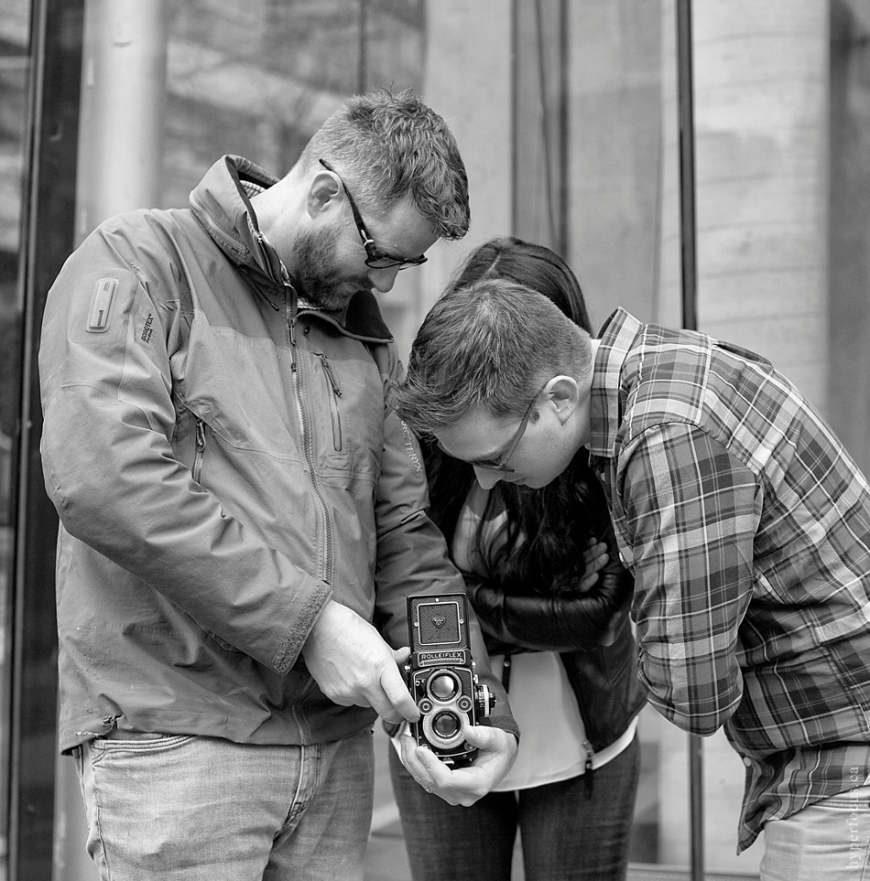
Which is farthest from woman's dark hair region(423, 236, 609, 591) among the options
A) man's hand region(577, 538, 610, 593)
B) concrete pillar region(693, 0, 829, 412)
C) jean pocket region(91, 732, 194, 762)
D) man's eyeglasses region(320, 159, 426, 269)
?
concrete pillar region(693, 0, 829, 412)

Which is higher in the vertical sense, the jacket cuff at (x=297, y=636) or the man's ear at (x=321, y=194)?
the man's ear at (x=321, y=194)

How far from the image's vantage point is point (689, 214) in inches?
160

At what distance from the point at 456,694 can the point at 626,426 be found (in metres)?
0.49

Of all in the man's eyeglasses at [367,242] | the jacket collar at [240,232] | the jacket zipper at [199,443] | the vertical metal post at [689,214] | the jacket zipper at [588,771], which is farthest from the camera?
the vertical metal post at [689,214]

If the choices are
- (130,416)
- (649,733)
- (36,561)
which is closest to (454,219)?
(130,416)

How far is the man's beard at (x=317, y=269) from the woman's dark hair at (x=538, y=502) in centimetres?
31

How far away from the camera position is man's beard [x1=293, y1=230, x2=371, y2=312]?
6.54 feet

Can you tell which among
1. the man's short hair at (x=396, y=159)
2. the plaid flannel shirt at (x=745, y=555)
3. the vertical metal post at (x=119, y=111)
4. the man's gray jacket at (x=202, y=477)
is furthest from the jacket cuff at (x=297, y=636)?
the vertical metal post at (x=119, y=111)

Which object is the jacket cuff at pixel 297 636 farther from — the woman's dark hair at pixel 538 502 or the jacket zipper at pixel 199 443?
the woman's dark hair at pixel 538 502

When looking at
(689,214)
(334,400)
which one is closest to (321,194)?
(334,400)

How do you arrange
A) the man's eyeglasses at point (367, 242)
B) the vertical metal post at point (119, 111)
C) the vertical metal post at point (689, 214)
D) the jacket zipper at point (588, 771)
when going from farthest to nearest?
the vertical metal post at point (689, 214)
the vertical metal post at point (119, 111)
the jacket zipper at point (588, 771)
the man's eyeglasses at point (367, 242)

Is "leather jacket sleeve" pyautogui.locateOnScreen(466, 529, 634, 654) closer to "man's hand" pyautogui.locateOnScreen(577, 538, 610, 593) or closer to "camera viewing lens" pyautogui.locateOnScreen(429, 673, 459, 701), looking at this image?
"man's hand" pyautogui.locateOnScreen(577, 538, 610, 593)

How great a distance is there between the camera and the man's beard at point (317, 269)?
6.54 ft

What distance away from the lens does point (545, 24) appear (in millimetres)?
4414
